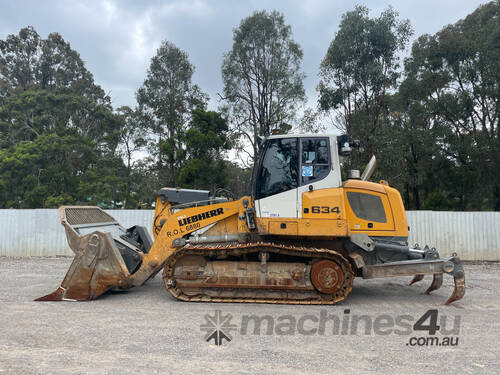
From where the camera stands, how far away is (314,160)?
7000 mm

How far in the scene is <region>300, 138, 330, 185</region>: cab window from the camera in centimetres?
693

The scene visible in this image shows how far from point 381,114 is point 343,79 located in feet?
10.5

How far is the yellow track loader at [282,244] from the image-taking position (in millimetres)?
6812

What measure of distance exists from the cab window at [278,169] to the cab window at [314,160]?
0.46 feet

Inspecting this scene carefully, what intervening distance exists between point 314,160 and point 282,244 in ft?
5.15

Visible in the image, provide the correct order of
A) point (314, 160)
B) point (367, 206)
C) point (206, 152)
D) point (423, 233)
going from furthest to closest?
point (206, 152) → point (423, 233) → point (367, 206) → point (314, 160)

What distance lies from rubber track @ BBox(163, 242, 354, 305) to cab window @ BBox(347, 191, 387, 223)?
904 millimetres

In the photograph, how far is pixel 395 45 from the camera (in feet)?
77.9

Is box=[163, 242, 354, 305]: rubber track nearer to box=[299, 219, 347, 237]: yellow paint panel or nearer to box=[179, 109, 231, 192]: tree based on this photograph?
box=[299, 219, 347, 237]: yellow paint panel

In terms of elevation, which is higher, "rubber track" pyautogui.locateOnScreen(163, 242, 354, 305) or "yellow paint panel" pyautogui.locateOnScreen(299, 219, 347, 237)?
"yellow paint panel" pyautogui.locateOnScreen(299, 219, 347, 237)

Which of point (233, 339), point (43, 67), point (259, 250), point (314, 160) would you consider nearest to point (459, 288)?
point (314, 160)

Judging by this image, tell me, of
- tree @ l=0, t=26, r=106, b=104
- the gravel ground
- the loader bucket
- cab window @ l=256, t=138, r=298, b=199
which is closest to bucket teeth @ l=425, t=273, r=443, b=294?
the gravel ground

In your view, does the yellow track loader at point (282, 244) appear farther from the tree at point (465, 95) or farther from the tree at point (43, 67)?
the tree at point (43, 67)

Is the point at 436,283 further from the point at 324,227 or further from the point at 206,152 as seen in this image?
the point at 206,152
